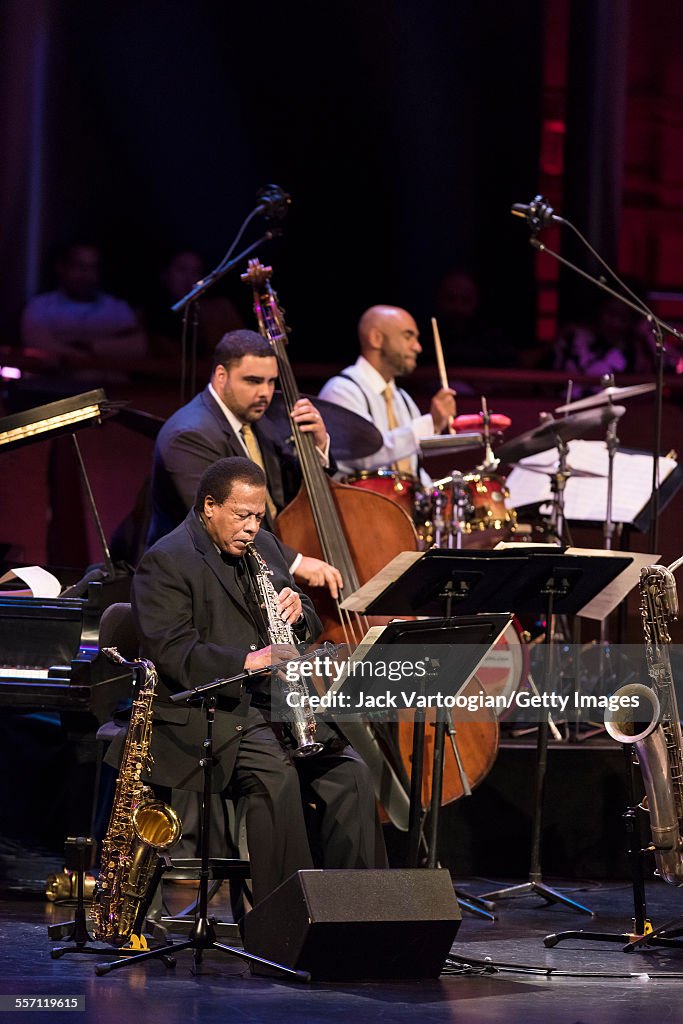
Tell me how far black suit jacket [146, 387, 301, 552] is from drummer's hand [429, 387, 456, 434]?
1.10 m

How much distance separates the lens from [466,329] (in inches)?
335

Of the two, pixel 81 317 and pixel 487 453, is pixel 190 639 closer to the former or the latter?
pixel 487 453

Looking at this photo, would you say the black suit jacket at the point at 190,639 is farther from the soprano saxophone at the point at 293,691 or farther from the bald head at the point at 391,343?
the bald head at the point at 391,343

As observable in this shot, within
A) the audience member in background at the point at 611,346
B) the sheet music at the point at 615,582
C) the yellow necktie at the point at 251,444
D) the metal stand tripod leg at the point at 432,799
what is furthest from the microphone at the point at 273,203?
the metal stand tripod leg at the point at 432,799

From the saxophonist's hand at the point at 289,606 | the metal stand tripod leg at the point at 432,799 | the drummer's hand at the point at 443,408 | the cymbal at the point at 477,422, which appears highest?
the drummer's hand at the point at 443,408

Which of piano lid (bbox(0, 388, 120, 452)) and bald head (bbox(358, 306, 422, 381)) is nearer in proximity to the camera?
piano lid (bbox(0, 388, 120, 452))

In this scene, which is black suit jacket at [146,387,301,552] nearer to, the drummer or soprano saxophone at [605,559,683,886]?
the drummer

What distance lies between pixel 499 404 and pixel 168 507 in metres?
3.01

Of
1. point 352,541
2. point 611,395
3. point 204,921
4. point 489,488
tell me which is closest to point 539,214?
point 611,395

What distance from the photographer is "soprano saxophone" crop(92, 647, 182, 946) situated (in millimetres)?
4398

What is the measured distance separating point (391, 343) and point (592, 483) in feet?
3.83

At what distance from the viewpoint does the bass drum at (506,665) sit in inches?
242

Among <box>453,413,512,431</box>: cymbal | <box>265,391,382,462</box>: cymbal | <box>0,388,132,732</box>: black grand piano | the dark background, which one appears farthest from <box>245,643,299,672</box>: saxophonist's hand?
the dark background

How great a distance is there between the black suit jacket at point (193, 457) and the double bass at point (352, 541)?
0.16 metres
